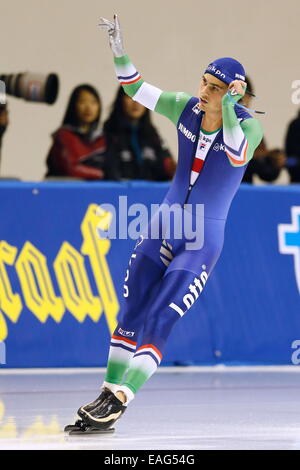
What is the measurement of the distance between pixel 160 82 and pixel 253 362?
164 inches

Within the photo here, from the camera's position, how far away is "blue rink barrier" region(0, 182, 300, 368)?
9.16 meters

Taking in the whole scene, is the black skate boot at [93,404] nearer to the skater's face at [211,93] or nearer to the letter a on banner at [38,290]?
the skater's face at [211,93]

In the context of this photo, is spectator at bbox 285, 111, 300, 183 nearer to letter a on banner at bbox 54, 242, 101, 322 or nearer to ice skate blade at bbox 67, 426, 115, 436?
letter a on banner at bbox 54, 242, 101, 322

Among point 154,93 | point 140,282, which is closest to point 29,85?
point 154,93

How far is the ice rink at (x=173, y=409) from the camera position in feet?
17.7

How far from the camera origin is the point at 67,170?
9.98 meters

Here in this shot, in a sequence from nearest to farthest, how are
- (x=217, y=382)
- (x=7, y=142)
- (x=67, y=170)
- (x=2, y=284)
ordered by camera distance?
(x=217, y=382)
(x=2, y=284)
(x=67, y=170)
(x=7, y=142)

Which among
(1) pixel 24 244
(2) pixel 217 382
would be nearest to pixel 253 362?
(2) pixel 217 382

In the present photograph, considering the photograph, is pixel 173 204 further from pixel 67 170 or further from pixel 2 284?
pixel 67 170

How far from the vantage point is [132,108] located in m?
10.4

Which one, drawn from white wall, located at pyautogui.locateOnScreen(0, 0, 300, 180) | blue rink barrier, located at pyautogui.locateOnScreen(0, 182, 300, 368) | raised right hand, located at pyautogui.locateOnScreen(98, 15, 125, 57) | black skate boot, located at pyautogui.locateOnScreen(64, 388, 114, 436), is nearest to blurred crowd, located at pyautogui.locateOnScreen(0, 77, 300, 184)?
blue rink barrier, located at pyautogui.locateOnScreen(0, 182, 300, 368)

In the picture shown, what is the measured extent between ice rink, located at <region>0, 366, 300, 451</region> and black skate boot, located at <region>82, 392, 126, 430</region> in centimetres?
9

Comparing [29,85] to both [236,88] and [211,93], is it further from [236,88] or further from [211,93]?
[236,88]

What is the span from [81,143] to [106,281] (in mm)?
1565
